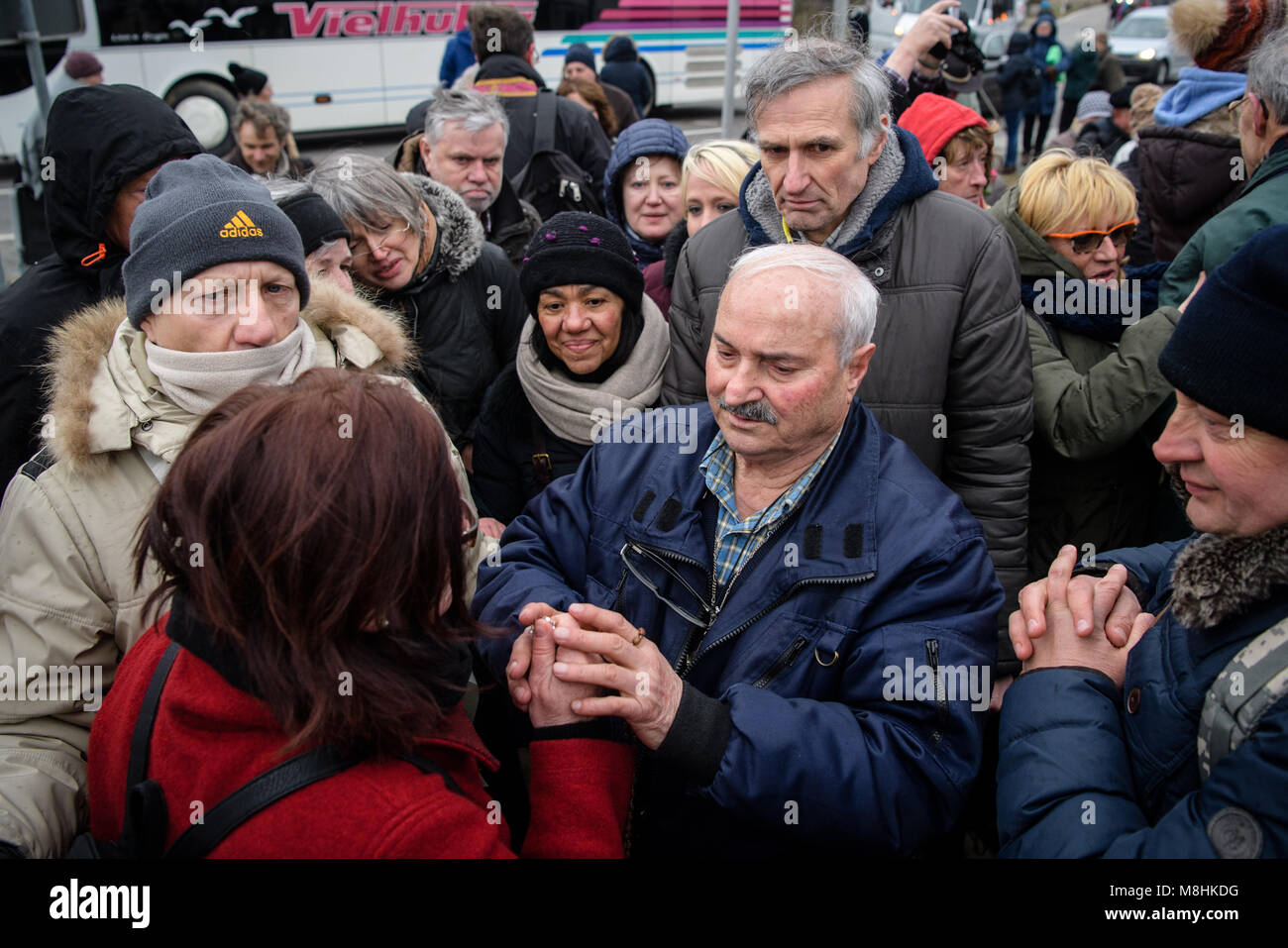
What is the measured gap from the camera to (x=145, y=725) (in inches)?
57.3

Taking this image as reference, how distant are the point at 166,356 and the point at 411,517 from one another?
948mm

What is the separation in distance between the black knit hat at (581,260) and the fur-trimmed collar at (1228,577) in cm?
195

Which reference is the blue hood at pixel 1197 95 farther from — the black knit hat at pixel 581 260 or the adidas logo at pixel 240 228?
the adidas logo at pixel 240 228

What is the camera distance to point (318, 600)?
1.36m

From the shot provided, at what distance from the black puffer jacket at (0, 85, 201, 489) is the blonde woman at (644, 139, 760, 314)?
5.96ft

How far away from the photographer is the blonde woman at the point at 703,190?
154 inches

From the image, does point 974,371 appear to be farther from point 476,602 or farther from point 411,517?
point 411,517

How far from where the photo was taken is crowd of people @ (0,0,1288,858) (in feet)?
4.55

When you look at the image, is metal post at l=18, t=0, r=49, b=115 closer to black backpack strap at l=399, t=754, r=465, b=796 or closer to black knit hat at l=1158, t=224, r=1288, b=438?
black backpack strap at l=399, t=754, r=465, b=796

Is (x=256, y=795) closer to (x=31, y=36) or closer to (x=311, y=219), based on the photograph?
(x=311, y=219)

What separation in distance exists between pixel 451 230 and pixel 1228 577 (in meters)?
2.96

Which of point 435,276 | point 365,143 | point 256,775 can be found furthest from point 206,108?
point 256,775

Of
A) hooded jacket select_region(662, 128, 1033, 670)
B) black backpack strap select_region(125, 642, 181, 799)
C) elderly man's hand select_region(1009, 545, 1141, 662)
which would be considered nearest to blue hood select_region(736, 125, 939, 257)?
hooded jacket select_region(662, 128, 1033, 670)

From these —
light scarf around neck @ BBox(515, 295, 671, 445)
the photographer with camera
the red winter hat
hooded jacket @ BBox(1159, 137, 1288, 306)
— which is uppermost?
the photographer with camera
